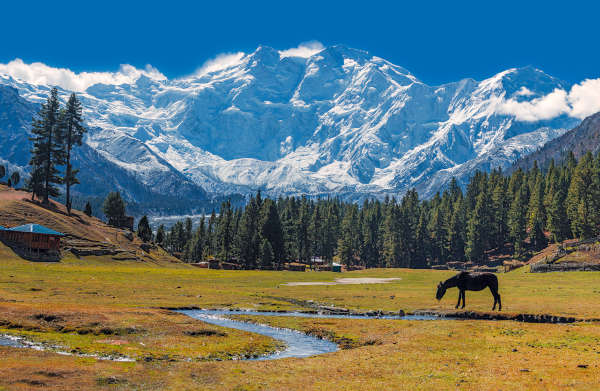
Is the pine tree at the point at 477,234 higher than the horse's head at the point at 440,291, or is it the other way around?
the pine tree at the point at 477,234

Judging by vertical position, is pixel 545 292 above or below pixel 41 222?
below

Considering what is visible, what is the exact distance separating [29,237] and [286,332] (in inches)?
2923

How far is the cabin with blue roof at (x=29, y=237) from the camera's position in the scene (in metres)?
93.6

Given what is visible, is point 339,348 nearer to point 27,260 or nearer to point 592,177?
point 27,260

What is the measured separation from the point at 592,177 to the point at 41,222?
13639 centimetres

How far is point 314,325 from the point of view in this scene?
39938 mm

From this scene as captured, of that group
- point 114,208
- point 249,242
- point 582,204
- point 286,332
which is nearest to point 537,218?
point 582,204

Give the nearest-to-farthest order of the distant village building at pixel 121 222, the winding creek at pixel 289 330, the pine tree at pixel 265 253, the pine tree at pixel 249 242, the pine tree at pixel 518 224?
the winding creek at pixel 289 330, the pine tree at pixel 265 253, the pine tree at pixel 249 242, the pine tree at pixel 518 224, the distant village building at pixel 121 222

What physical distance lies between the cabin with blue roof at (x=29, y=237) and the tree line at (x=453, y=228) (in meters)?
59.3

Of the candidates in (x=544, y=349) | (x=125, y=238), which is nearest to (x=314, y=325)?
(x=544, y=349)

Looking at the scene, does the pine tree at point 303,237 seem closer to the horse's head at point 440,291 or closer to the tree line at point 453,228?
the tree line at point 453,228

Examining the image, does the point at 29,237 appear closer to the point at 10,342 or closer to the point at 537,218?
the point at 10,342

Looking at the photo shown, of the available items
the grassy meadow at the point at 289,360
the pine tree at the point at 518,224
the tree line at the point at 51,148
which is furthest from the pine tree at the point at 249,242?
Answer: the grassy meadow at the point at 289,360

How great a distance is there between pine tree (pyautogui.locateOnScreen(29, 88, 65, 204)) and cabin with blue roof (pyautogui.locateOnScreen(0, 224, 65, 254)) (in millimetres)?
28769
